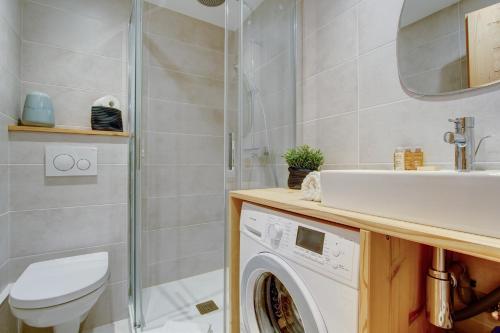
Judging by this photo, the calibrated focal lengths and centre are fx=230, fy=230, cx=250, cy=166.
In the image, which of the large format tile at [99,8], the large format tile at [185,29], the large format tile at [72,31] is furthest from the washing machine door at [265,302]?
the large format tile at [99,8]

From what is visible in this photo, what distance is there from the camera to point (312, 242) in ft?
2.18

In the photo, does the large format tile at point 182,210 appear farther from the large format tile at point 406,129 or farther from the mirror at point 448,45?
the mirror at point 448,45

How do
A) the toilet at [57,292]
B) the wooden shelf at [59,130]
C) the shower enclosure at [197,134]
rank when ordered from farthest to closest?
the wooden shelf at [59,130], the shower enclosure at [197,134], the toilet at [57,292]

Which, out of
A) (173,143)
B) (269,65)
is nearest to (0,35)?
(173,143)

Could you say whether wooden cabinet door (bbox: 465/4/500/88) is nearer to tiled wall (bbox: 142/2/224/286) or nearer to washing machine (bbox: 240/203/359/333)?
washing machine (bbox: 240/203/359/333)

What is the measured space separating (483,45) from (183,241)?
2013 mm

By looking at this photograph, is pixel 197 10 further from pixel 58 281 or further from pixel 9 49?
pixel 58 281

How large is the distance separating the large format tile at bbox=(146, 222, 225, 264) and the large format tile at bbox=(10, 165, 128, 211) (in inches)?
16.0

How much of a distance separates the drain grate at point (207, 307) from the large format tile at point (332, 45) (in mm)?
1634

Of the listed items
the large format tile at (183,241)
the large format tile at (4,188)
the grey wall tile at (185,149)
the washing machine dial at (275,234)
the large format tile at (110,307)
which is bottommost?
the large format tile at (110,307)

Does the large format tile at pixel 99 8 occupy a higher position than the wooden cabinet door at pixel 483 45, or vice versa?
the large format tile at pixel 99 8

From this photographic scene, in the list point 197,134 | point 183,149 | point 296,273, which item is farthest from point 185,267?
point 296,273

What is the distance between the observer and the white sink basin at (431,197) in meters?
0.39

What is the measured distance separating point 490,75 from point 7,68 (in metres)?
2.17
